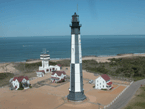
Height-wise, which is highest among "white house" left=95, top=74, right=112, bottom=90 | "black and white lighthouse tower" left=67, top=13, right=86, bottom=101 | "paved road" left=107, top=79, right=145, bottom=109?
"black and white lighthouse tower" left=67, top=13, right=86, bottom=101

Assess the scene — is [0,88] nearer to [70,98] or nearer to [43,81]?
[43,81]

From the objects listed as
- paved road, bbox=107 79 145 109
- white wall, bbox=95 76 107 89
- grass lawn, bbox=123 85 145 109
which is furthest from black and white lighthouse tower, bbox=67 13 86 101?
white wall, bbox=95 76 107 89

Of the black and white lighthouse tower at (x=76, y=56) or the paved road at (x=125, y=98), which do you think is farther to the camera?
the black and white lighthouse tower at (x=76, y=56)

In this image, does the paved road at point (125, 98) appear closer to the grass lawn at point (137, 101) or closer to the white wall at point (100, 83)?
the grass lawn at point (137, 101)

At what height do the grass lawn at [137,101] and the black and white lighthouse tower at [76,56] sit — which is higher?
the black and white lighthouse tower at [76,56]

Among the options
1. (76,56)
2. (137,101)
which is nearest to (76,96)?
(76,56)

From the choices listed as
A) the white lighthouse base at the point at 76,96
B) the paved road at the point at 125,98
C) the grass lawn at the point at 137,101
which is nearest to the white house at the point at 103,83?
the paved road at the point at 125,98

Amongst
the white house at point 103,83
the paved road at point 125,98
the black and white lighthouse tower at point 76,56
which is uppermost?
the black and white lighthouse tower at point 76,56

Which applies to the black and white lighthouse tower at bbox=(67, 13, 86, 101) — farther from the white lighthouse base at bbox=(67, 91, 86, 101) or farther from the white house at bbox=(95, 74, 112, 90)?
the white house at bbox=(95, 74, 112, 90)

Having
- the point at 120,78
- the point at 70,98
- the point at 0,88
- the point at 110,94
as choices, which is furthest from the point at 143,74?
the point at 0,88

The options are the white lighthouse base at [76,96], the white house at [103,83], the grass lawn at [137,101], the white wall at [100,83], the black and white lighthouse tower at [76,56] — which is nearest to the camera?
the grass lawn at [137,101]

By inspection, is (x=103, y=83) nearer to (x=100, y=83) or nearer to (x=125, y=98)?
(x=100, y=83)

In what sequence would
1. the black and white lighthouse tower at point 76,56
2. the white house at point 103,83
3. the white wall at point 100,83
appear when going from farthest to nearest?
the white wall at point 100,83, the white house at point 103,83, the black and white lighthouse tower at point 76,56
